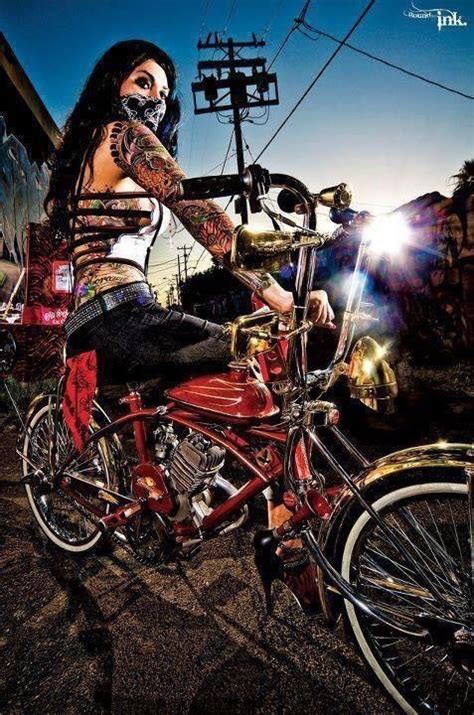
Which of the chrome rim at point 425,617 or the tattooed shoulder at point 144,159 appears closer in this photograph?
the chrome rim at point 425,617

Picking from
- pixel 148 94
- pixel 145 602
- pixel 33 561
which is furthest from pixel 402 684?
pixel 148 94

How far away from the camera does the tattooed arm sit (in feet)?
4.90

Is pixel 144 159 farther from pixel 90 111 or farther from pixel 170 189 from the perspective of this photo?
pixel 90 111

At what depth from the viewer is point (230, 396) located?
1794 millimetres

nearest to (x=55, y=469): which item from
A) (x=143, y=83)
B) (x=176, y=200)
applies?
(x=176, y=200)

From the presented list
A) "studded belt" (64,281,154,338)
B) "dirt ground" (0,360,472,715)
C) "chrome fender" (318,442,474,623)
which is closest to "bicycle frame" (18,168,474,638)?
"chrome fender" (318,442,474,623)

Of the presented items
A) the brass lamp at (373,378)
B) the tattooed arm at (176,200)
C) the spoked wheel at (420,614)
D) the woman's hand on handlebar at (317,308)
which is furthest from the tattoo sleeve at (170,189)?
the spoked wheel at (420,614)

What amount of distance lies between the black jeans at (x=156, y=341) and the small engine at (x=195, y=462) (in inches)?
13.5

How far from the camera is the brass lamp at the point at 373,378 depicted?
142 cm

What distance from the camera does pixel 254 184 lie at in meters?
1.17

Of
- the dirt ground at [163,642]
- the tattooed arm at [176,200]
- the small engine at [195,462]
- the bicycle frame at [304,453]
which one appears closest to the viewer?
the bicycle frame at [304,453]

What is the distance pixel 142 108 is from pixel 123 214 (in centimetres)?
61

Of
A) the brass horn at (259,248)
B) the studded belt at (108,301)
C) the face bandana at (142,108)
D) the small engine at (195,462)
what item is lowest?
the small engine at (195,462)

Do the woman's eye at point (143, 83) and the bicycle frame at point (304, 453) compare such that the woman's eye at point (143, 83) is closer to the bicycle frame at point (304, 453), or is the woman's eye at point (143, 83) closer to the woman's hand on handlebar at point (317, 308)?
the bicycle frame at point (304, 453)
